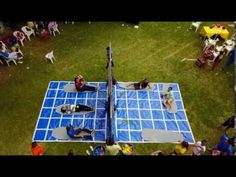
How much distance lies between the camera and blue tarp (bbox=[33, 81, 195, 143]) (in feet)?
44.0

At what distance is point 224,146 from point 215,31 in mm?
8700

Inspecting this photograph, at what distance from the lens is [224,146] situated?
12.1 metres

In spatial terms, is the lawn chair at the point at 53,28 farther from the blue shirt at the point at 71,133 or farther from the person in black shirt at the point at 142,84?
the blue shirt at the point at 71,133

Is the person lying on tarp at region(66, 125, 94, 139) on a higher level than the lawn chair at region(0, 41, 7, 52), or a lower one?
lower

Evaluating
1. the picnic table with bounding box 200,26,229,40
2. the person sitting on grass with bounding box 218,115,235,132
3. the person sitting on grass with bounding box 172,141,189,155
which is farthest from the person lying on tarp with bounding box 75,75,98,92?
the picnic table with bounding box 200,26,229,40

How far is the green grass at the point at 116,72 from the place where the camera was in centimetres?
1359

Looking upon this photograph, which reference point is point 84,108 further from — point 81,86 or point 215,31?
point 215,31

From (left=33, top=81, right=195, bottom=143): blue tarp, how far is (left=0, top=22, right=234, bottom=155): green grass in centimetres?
37

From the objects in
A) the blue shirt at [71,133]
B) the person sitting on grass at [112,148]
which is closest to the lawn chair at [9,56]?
the blue shirt at [71,133]

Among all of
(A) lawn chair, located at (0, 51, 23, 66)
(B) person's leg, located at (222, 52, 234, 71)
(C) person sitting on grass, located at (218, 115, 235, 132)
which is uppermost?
(A) lawn chair, located at (0, 51, 23, 66)

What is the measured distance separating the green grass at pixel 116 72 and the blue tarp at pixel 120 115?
1.23ft

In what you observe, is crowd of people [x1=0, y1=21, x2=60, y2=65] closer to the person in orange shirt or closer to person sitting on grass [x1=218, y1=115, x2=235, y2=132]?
the person in orange shirt

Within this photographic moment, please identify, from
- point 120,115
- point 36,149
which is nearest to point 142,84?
point 120,115
